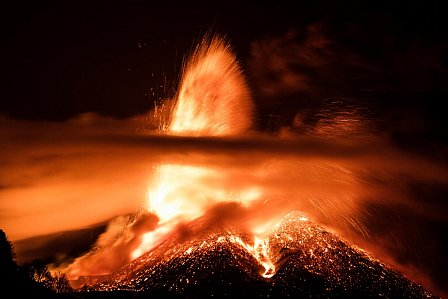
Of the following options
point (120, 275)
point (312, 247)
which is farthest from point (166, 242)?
point (312, 247)

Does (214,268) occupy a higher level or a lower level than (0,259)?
lower

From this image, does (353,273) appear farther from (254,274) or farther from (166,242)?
(166,242)

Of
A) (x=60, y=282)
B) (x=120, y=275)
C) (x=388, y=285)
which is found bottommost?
(x=388, y=285)

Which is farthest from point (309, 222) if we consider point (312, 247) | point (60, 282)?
point (60, 282)

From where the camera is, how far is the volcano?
2007 inches

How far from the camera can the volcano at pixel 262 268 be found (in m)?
51.0

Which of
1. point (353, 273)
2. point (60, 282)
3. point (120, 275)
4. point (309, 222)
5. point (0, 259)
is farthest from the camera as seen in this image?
point (309, 222)

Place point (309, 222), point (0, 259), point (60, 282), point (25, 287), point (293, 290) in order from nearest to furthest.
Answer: point (25, 287), point (0, 259), point (60, 282), point (293, 290), point (309, 222)

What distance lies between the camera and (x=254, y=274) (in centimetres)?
5631

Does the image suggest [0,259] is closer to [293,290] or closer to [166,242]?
[293,290]

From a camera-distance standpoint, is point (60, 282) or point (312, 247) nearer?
point (60, 282)

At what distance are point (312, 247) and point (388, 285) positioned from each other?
1162 centimetres

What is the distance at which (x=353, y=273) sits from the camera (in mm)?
63906

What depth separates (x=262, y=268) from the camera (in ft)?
A: 198
